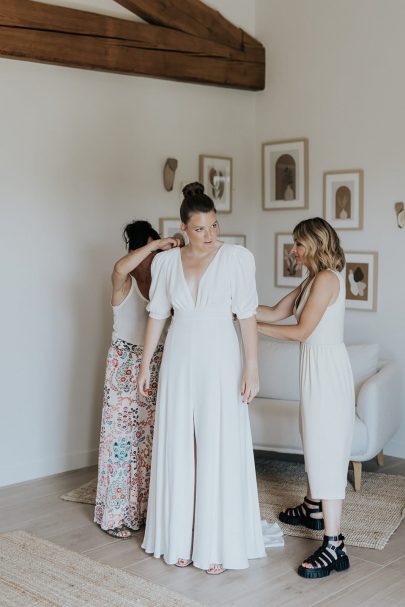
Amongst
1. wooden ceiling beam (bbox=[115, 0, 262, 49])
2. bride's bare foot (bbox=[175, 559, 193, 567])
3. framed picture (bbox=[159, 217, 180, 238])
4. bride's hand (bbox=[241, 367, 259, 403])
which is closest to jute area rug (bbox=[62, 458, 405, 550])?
bride's bare foot (bbox=[175, 559, 193, 567])

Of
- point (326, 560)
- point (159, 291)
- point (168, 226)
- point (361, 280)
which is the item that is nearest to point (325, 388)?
point (326, 560)

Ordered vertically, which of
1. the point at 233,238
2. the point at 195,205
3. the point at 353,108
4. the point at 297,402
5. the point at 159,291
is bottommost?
the point at 297,402

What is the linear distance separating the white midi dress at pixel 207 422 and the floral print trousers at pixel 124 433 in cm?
44

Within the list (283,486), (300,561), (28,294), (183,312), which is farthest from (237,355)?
(28,294)

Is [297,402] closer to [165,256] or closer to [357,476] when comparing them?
[357,476]

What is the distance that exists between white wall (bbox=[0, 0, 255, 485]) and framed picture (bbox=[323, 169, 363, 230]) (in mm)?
1075

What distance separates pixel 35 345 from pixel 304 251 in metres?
2.04

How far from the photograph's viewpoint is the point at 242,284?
367 centimetres

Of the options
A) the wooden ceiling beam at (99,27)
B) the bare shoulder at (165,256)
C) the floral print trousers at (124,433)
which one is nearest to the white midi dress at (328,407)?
the bare shoulder at (165,256)

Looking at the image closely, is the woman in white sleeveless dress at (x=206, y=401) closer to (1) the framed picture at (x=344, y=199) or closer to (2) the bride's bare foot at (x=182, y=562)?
(2) the bride's bare foot at (x=182, y=562)

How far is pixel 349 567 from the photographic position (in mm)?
3764

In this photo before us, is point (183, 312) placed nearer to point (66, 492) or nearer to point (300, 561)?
point (300, 561)

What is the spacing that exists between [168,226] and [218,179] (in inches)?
25.1

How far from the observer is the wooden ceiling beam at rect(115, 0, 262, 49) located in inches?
213
